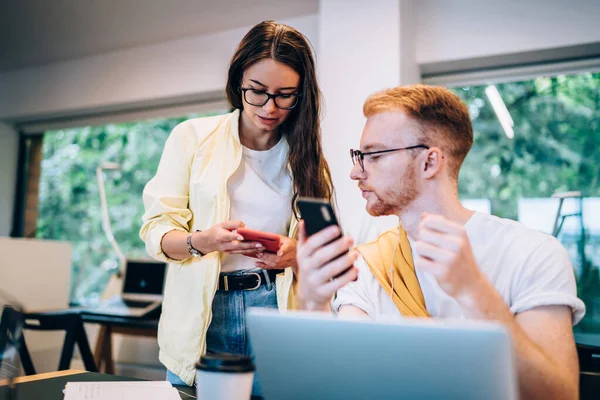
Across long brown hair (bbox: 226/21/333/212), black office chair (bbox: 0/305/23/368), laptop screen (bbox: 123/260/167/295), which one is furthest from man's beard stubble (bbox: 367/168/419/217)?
laptop screen (bbox: 123/260/167/295)

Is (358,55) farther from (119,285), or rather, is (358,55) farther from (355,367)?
(355,367)

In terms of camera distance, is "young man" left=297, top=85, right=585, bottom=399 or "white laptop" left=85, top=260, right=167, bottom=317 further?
"white laptop" left=85, top=260, right=167, bottom=317

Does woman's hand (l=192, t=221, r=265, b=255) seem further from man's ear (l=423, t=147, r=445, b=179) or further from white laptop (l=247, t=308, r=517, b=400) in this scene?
white laptop (l=247, t=308, r=517, b=400)

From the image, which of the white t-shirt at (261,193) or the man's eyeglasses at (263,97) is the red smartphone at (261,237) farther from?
the man's eyeglasses at (263,97)

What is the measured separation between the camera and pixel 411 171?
52.1 inches

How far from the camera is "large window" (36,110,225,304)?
441 centimetres

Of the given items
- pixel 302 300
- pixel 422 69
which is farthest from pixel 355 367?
pixel 422 69

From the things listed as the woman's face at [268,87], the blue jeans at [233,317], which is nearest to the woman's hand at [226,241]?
the blue jeans at [233,317]

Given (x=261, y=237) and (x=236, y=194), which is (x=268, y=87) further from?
(x=261, y=237)

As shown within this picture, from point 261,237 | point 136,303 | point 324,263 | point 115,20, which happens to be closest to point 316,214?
point 324,263

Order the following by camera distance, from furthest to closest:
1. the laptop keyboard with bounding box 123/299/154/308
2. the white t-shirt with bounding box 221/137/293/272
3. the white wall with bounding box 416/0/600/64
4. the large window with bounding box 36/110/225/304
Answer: the large window with bounding box 36/110/225/304 → the laptop keyboard with bounding box 123/299/154/308 → the white wall with bounding box 416/0/600/64 → the white t-shirt with bounding box 221/137/293/272

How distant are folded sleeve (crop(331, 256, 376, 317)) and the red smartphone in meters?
0.20

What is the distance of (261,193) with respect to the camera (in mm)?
1646

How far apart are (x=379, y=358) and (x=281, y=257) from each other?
72 cm
